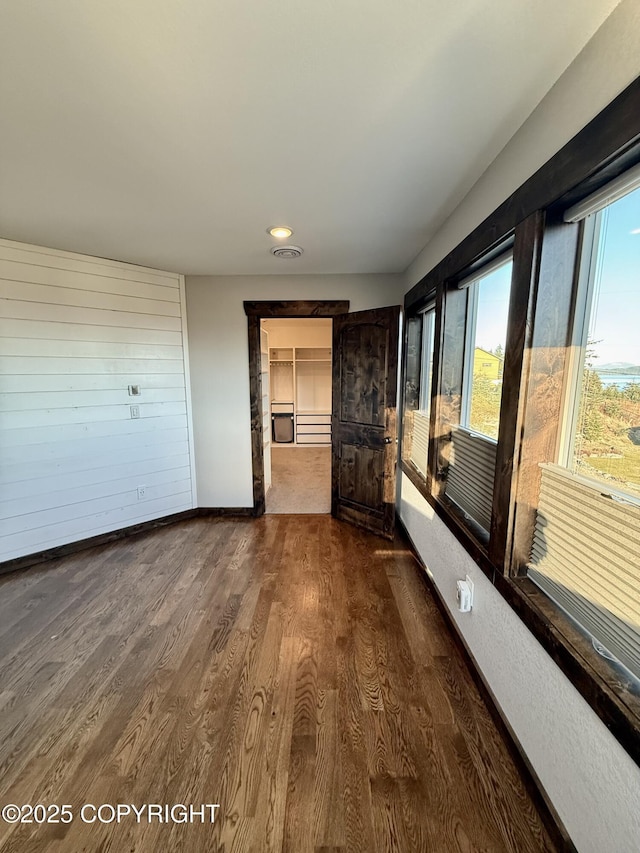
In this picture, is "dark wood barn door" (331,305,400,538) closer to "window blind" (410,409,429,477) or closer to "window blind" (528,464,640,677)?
"window blind" (410,409,429,477)

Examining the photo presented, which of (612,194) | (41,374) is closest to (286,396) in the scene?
(41,374)

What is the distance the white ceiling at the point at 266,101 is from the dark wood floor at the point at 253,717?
7.66ft

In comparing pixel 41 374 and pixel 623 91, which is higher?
pixel 623 91

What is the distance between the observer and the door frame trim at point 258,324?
3.17 m

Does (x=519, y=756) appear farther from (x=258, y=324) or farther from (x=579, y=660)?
(x=258, y=324)

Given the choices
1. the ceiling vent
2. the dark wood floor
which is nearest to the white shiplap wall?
the dark wood floor

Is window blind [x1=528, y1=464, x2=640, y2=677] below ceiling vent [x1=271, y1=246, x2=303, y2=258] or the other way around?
below

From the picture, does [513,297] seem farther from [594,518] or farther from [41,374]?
[41,374]

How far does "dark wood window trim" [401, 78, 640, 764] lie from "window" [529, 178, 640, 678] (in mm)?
48

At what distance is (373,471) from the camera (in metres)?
3.01

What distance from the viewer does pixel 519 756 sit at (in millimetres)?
1204

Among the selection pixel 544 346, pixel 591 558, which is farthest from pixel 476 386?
pixel 591 558

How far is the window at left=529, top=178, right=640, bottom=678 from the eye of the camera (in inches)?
34.9

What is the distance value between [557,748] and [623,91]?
182 cm
